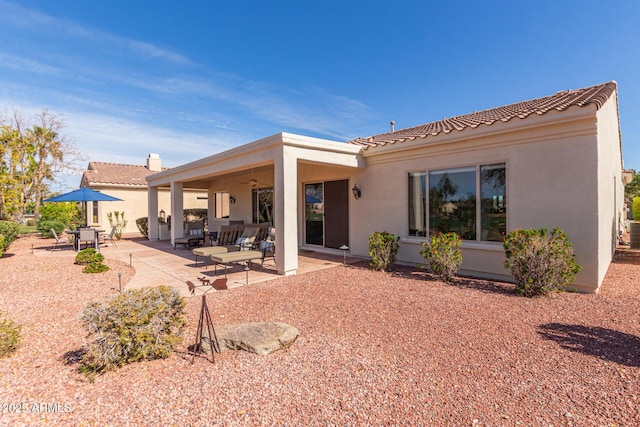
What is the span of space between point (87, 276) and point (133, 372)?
6.29 metres

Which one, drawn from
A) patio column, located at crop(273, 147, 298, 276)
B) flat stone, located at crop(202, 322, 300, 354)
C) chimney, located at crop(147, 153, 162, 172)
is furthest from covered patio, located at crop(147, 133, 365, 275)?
chimney, located at crop(147, 153, 162, 172)

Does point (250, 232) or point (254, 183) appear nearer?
point (250, 232)

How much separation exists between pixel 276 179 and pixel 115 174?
70.3 ft

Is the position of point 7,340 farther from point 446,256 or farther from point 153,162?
point 153,162

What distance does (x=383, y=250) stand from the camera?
27.7 ft

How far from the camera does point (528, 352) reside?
12.6 feet

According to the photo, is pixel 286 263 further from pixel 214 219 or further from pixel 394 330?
pixel 214 219

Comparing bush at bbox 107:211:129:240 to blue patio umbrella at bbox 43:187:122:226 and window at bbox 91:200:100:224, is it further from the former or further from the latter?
blue patio umbrella at bbox 43:187:122:226

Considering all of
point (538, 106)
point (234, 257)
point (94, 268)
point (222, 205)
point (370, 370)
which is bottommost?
point (370, 370)

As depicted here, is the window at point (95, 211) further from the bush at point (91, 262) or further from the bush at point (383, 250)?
the bush at point (383, 250)

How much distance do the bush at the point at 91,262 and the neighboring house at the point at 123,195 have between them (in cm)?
A: 1201

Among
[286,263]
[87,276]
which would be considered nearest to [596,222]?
[286,263]

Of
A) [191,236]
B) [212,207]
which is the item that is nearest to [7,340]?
[191,236]

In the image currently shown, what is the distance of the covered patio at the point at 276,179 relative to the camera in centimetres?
792
